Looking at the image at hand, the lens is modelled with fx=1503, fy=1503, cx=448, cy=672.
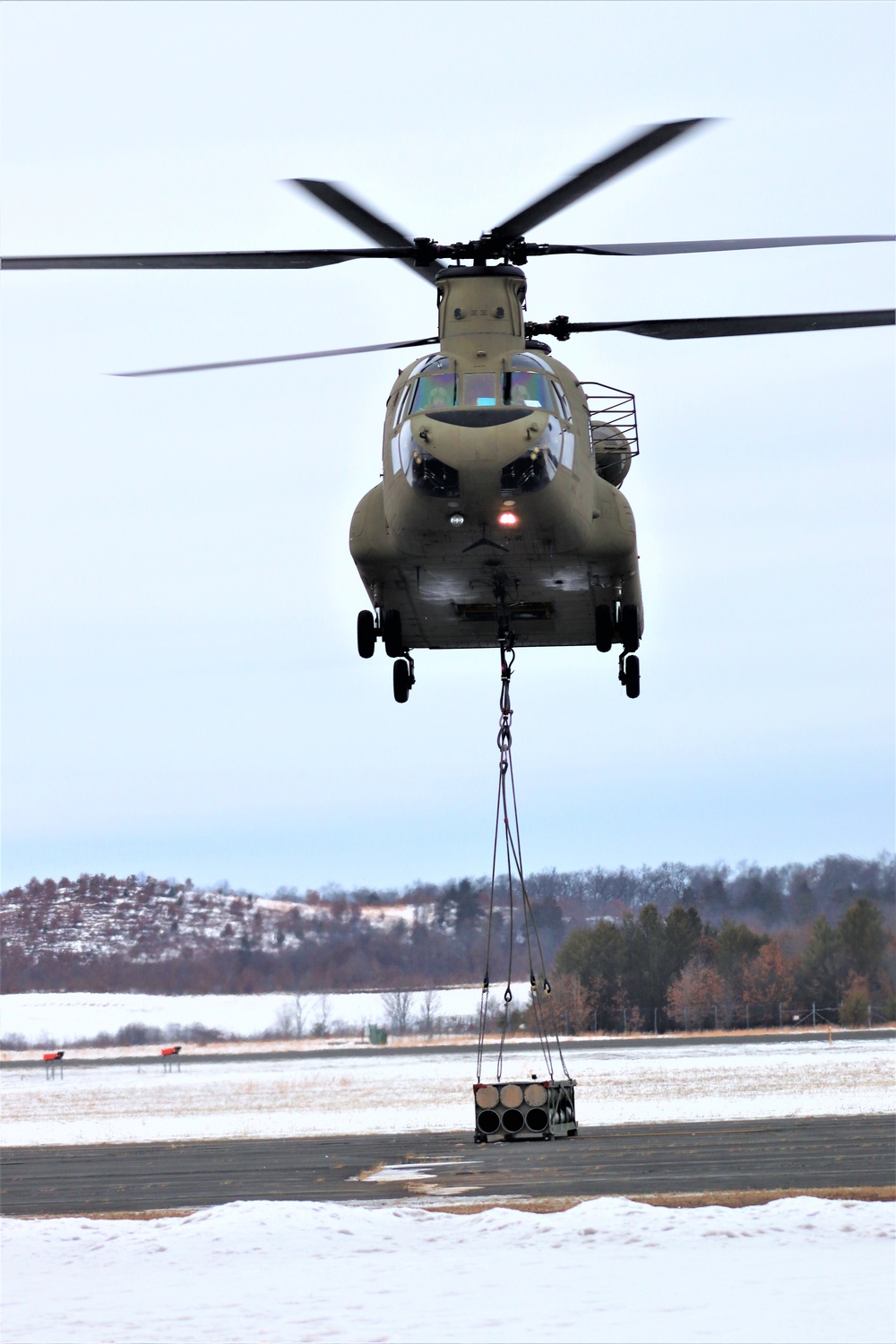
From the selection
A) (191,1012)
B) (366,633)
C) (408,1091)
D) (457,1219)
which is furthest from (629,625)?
(191,1012)

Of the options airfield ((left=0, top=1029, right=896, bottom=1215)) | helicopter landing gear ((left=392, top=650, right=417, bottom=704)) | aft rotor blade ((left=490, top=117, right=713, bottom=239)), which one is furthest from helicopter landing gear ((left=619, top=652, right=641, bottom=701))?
airfield ((left=0, top=1029, right=896, bottom=1215))

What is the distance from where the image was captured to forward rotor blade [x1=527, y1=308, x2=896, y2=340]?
1550 cm

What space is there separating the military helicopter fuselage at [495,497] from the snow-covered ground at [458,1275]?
774 cm

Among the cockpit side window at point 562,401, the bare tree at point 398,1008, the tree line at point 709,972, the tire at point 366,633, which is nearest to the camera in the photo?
the cockpit side window at point 562,401

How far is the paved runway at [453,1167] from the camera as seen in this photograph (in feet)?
88.2

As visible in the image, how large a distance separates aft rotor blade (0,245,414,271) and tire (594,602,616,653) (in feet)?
15.6

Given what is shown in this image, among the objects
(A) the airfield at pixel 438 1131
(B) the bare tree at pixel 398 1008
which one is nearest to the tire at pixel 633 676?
(A) the airfield at pixel 438 1131

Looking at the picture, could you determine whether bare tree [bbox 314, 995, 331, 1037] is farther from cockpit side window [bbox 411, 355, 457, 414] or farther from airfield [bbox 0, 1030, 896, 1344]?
cockpit side window [bbox 411, 355, 457, 414]

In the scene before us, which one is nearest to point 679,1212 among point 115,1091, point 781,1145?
point 781,1145

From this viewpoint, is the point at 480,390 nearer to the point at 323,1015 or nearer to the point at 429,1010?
the point at 429,1010

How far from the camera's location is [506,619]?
17.5m

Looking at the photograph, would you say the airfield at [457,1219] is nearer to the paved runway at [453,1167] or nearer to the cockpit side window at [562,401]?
the paved runway at [453,1167]

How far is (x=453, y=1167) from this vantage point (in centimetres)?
3036

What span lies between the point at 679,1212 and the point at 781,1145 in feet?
32.1
